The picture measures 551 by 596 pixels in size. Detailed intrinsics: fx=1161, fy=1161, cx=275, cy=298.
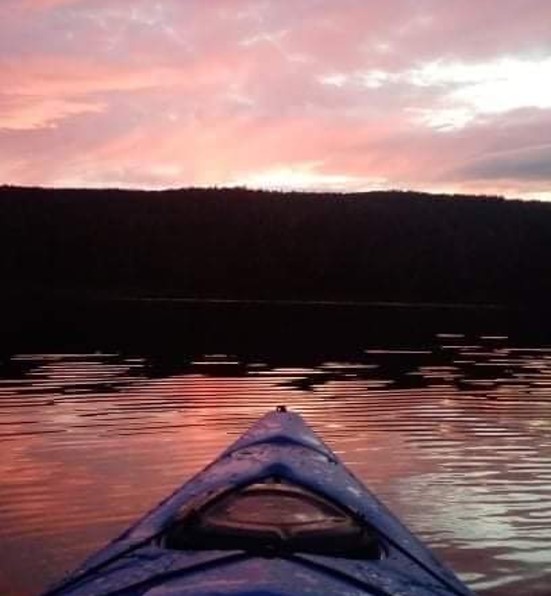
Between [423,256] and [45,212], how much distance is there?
41.7 metres

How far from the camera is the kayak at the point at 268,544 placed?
240 inches

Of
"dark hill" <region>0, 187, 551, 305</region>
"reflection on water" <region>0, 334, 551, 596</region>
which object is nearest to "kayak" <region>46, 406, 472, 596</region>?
"reflection on water" <region>0, 334, 551, 596</region>

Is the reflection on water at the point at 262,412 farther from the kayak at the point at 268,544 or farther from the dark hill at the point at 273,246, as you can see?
the dark hill at the point at 273,246

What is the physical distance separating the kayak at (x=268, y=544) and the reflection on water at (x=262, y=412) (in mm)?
2818

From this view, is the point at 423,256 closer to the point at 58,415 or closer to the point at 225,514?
the point at 58,415

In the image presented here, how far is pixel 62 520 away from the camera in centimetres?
1412

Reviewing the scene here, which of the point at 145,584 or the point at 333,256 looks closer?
the point at 145,584

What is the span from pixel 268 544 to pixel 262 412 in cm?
1807

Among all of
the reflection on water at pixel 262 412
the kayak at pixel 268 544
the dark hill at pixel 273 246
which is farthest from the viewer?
the dark hill at pixel 273 246

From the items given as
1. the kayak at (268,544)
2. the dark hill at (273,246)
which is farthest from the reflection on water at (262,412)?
the dark hill at (273,246)

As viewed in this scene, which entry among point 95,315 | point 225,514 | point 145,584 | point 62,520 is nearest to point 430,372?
point 62,520

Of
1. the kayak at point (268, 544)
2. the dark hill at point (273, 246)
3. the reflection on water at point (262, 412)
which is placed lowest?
the reflection on water at point (262, 412)

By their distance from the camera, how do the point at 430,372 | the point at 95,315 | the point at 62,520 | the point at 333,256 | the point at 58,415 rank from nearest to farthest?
the point at 62,520 < the point at 58,415 < the point at 430,372 < the point at 95,315 < the point at 333,256

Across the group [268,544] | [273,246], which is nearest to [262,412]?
[268,544]
